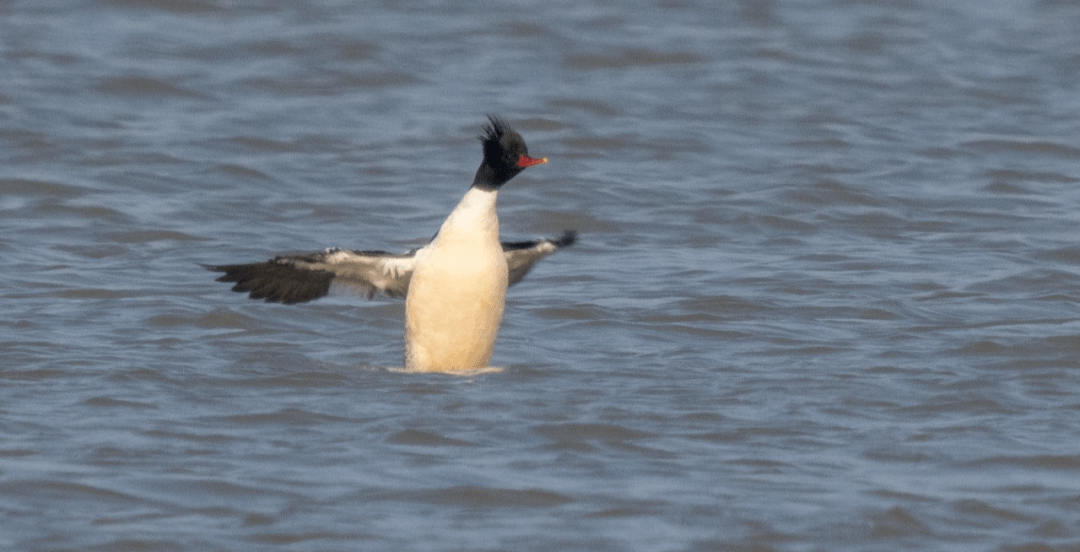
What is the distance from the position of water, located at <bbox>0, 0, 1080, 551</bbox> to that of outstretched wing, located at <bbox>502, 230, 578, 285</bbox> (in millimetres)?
537

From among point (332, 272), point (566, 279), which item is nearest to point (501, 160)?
point (332, 272)

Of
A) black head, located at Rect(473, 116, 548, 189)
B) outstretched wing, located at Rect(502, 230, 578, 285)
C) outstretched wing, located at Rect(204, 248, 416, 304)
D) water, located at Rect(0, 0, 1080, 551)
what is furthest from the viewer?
outstretched wing, located at Rect(502, 230, 578, 285)

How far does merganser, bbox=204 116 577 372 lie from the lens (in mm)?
8508

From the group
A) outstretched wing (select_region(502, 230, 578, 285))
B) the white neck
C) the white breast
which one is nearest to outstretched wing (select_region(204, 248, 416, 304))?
the white breast

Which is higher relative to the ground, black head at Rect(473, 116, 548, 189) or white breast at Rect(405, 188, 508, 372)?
black head at Rect(473, 116, 548, 189)

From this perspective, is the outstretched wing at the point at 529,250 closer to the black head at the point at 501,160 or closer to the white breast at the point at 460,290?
the white breast at the point at 460,290

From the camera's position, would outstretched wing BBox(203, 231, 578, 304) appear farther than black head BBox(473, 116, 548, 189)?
No

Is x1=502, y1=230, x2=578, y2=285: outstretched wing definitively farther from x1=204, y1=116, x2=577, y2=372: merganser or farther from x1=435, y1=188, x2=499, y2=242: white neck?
x1=435, y1=188, x2=499, y2=242: white neck

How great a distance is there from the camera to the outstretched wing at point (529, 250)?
29.6ft

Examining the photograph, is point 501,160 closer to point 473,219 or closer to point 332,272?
point 473,219

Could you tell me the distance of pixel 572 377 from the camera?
8773mm

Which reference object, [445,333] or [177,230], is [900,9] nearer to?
[177,230]

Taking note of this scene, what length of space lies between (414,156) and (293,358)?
6338mm

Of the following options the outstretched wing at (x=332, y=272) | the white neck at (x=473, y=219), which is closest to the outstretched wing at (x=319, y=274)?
the outstretched wing at (x=332, y=272)
